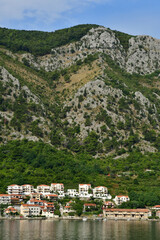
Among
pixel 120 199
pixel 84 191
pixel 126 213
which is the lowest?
pixel 126 213

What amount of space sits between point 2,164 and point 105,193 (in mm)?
44638

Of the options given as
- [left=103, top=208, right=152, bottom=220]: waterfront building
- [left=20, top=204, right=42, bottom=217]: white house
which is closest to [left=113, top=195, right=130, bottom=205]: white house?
[left=103, top=208, right=152, bottom=220]: waterfront building

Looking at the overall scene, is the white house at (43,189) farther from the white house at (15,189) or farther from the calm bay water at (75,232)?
the calm bay water at (75,232)

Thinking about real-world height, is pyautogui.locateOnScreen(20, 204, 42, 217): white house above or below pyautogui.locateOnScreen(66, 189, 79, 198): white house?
below

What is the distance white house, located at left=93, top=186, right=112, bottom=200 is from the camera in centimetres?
16400

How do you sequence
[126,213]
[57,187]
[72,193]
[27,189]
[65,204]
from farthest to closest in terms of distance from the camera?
[57,187], [72,193], [27,189], [65,204], [126,213]

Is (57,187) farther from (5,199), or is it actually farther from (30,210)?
(30,210)

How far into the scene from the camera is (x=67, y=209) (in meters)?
149

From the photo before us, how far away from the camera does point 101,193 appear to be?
165m

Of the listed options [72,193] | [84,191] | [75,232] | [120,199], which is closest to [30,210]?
[72,193]

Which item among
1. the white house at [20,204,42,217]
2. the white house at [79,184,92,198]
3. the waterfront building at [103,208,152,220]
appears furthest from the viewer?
the white house at [79,184,92,198]

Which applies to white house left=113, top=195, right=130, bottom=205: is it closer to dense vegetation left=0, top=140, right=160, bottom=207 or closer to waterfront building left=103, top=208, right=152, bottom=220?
dense vegetation left=0, top=140, right=160, bottom=207

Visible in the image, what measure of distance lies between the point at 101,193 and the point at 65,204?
52.2 feet

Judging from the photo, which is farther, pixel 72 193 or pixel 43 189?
pixel 72 193
